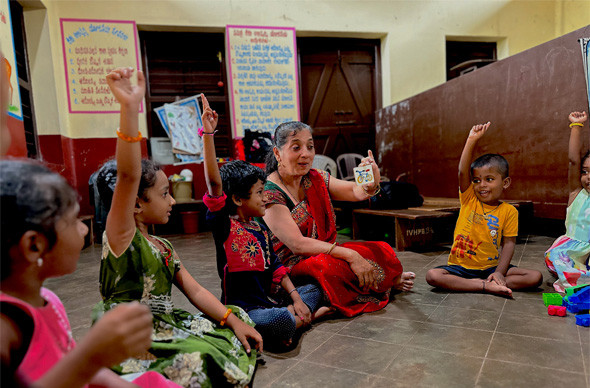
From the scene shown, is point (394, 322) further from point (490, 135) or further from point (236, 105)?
point (236, 105)

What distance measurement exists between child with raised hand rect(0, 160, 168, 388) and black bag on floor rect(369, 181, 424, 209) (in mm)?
3620

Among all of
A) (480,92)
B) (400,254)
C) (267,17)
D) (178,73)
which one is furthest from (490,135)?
(178,73)

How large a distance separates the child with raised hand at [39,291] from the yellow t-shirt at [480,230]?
2.25 meters

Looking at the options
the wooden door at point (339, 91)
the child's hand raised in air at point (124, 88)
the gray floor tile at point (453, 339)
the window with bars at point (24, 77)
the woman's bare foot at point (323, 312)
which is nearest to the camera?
the child's hand raised in air at point (124, 88)

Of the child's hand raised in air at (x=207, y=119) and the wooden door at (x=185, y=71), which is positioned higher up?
the wooden door at (x=185, y=71)

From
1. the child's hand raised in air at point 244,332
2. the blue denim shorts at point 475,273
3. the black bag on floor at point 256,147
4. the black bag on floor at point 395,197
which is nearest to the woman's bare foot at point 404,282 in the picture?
the blue denim shorts at point 475,273

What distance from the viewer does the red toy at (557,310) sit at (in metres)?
1.88

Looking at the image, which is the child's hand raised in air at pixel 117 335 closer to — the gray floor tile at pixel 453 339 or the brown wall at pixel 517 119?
the gray floor tile at pixel 453 339

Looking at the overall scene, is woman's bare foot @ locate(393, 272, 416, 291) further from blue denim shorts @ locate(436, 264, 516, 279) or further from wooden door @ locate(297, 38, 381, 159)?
wooden door @ locate(297, 38, 381, 159)

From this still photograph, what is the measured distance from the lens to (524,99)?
3.93 m

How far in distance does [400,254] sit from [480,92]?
241 centimetres

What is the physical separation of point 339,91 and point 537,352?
5954mm

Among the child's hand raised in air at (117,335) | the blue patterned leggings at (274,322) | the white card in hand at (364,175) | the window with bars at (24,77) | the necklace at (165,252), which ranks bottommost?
the blue patterned leggings at (274,322)

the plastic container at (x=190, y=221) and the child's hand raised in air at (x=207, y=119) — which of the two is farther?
the plastic container at (x=190, y=221)
